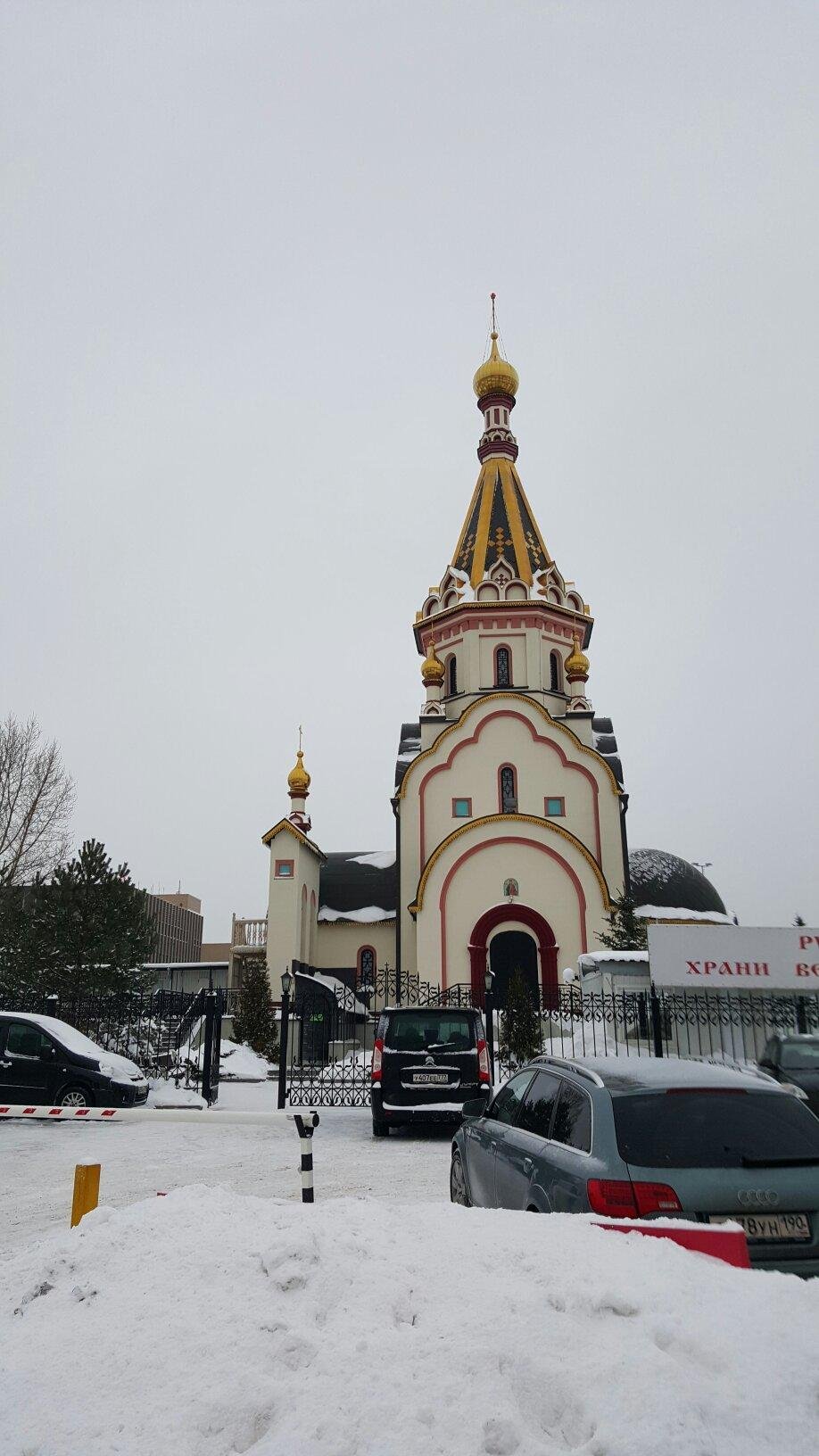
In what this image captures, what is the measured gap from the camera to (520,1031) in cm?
1978

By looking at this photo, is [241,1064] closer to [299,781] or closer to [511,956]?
[511,956]

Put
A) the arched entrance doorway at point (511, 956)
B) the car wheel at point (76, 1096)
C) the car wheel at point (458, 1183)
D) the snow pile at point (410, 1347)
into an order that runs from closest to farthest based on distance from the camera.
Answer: the snow pile at point (410, 1347) → the car wheel at point (458, 1183) → the car wheel at point (76, 1096) → the arched entrance doorway at point (511, 956)

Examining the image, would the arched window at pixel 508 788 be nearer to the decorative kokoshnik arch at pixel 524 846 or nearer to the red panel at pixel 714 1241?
the decorative kokoshnik arch at pixel 524 846

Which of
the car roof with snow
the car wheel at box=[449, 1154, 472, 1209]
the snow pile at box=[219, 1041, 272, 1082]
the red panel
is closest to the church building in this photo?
the snow pile at box=[219, 1041, 272, 1082]

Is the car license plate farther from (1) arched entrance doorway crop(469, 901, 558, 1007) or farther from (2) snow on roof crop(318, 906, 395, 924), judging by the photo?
(2) snow on roof crop(318, 906, 395, 924)

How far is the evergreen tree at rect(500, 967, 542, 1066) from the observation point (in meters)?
19.6

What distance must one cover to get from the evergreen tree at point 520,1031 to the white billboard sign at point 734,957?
128 inches

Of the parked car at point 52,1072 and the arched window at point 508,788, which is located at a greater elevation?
the arched window at point 508,788

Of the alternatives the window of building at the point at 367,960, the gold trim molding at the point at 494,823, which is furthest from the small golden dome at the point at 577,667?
the window of building at the point at 367,960

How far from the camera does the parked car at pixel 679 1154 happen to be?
4.39 meters

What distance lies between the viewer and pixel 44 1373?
125 inches

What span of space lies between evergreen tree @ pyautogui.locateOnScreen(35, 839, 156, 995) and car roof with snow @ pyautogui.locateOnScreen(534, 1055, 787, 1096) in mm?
19863

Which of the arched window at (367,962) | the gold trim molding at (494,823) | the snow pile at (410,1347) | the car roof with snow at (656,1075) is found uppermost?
the gold trim molding at (494,823)

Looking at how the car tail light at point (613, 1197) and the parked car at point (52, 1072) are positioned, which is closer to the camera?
the car tail light at point (613, 1197)
